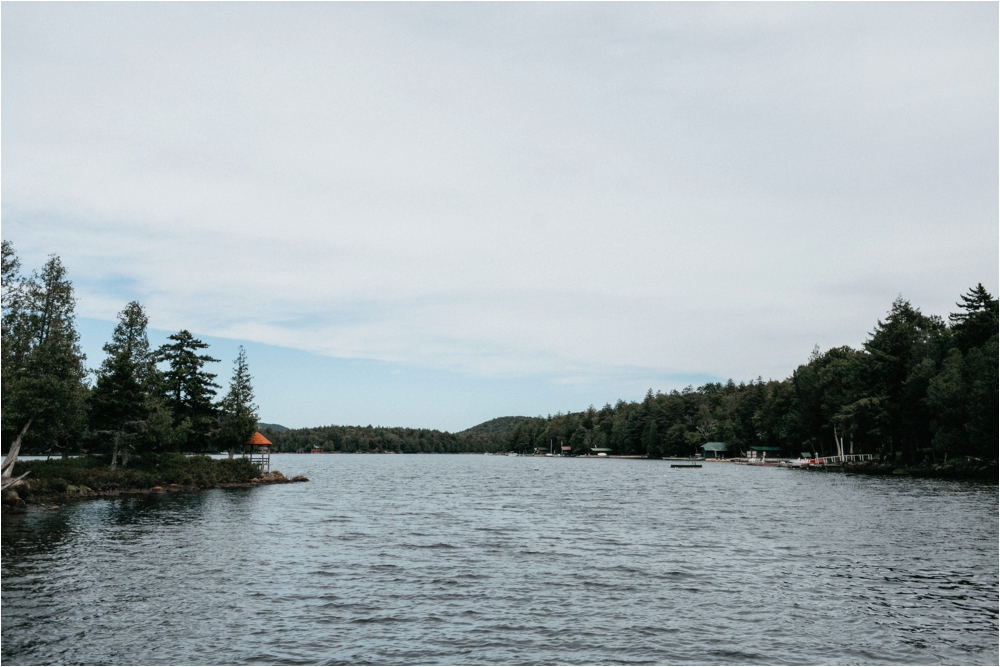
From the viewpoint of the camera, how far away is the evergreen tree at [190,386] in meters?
80.6

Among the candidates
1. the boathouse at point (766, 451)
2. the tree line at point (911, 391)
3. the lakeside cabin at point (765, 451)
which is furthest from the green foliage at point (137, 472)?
the boathouse at point (766, 451)

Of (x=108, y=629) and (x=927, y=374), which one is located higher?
(x=927, y=374)

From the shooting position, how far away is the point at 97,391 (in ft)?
211

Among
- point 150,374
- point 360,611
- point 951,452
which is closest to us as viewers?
point 360,611

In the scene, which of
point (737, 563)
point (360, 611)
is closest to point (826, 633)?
point (737, 563)

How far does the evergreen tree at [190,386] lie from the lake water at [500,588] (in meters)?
34.3

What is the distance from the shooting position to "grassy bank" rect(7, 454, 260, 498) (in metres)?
54.7

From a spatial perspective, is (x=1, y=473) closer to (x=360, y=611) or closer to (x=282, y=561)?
(x=282, y=561)

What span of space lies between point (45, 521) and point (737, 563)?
3869cm

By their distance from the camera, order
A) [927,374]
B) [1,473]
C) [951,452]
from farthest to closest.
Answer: [951,452] → [927,374] → [1,473]

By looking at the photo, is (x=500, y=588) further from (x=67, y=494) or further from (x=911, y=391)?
(x=911, y=391)

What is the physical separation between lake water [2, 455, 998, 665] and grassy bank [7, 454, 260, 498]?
10.1m

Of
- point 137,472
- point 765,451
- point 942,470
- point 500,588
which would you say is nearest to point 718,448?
point 765,451

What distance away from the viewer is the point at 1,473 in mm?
46531
